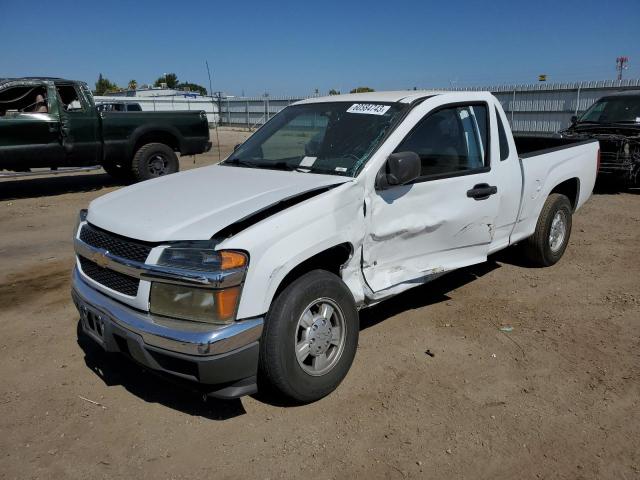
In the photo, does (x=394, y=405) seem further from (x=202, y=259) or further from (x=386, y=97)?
(x=386, y=97)

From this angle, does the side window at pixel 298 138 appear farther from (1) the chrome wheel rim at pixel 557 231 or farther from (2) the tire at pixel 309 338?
(1) the chrome wheel rim at pixel 557 231

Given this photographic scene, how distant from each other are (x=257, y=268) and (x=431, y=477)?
4.41 ft

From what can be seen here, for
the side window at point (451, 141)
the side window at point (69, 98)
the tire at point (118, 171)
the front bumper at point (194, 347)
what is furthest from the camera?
the tire at point (118, 171)

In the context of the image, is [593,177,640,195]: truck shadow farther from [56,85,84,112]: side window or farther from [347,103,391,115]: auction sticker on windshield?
[56,85,84,112]: side window

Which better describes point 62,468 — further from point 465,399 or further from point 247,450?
point 465,399

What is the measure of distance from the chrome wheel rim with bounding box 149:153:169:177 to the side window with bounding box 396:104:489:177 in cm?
795

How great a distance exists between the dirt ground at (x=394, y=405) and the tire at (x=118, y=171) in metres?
6.58

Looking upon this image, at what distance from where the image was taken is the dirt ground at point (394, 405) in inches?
107

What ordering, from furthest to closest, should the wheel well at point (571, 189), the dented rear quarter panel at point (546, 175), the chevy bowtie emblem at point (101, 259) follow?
the wheel well at point (571, 189)
the dented rear quarter panel at point (546, 175)
the chevy bowtie emblem at point (101, 259)

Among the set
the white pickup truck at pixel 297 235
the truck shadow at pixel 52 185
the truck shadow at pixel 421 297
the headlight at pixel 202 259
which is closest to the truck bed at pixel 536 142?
the truck shadow at pixel 421 297

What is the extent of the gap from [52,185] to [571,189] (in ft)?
34.6

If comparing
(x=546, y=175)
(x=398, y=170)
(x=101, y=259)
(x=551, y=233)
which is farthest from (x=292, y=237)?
(x=551, y=233)

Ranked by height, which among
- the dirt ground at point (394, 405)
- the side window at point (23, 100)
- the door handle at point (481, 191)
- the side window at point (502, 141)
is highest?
the side window at point (23, 100)

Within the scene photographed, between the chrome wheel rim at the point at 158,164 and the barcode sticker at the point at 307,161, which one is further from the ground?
the barcode sticker at the point at 307,161
